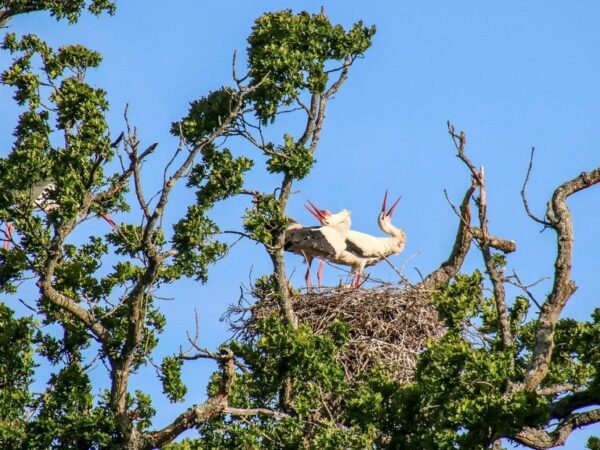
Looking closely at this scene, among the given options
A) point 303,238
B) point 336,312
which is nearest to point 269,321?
point 336,312

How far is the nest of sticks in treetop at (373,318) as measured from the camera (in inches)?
773

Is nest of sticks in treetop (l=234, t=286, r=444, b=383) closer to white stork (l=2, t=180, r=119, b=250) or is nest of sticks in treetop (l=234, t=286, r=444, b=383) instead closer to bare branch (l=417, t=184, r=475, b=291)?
bare branch (l=417, t=184, r=475, b=291)

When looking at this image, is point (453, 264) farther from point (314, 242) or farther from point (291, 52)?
point (291, 52)

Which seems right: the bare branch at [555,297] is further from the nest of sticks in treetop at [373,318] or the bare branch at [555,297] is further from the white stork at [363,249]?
the white stork at [363,249]

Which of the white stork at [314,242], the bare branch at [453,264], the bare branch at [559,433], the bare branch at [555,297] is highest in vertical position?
the white stork at [314,242]

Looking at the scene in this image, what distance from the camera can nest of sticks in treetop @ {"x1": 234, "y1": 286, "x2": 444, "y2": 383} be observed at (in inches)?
773

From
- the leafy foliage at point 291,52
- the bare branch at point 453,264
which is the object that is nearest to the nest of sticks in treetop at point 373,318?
the bare branch at point 453,264

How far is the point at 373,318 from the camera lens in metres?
20.1

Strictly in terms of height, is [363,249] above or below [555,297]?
above

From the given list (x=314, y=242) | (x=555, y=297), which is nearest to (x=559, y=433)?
(x=555, y=297)

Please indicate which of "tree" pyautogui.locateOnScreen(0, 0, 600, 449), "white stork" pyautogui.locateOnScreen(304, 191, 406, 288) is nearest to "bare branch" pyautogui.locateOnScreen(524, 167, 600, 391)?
"tree" pyautogui.locateOnScreen(0, 0, 600, 449)

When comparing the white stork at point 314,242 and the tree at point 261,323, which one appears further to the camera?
the white stork at point 314,242

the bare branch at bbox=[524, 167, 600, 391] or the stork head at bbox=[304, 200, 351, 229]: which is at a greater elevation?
the stork head at bbox=[304, 200, 351, 229]

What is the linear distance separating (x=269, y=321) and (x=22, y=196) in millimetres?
2816
